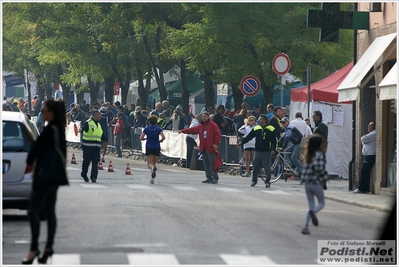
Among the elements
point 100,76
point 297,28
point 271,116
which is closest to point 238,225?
point 271,116

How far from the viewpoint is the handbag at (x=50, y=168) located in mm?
11320

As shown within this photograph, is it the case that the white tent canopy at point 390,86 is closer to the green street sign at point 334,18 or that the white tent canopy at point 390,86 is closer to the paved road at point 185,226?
the paved road at point 185,226

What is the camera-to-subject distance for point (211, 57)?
35.4 m

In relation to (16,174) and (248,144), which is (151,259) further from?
(248,144)

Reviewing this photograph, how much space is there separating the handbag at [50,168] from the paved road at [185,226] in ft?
2.56

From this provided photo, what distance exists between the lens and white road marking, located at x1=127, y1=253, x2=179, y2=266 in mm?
10891

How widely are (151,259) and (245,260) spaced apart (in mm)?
957

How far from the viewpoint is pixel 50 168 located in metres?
11.4

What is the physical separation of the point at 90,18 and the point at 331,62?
631 inches

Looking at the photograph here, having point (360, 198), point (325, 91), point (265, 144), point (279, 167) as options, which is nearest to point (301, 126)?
point (279, 167)

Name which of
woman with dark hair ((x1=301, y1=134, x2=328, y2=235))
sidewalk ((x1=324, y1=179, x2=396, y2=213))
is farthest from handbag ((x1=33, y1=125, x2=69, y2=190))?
sidewalk ((x1=324, y1=179, x2=396, y2=213))

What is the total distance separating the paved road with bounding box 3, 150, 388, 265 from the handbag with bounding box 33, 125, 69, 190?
781 millimetres

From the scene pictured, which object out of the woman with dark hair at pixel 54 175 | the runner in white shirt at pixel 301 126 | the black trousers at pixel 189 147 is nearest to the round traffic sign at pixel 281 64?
the runner in white shirt at pixel 301 126

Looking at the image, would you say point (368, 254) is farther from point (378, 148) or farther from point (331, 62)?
point (331, 62)
